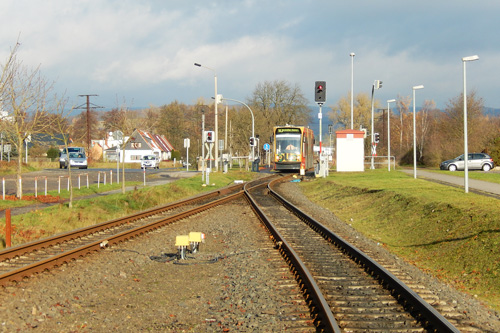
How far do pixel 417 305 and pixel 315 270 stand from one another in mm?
2794

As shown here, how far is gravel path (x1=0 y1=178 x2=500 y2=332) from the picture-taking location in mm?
6680

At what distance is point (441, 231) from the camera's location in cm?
1316

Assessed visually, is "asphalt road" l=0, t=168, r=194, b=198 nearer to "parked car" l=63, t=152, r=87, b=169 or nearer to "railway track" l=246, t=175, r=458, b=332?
"parked car" l=63, t=152, r=87, b=169

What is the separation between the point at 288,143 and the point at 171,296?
34665mm

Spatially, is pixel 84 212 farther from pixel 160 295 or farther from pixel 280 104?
pixel 280 104

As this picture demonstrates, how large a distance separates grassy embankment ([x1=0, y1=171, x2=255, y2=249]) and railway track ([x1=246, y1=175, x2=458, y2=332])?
6.33 metres

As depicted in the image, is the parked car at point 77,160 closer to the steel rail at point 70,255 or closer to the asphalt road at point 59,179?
the asphalt road at point 59,179

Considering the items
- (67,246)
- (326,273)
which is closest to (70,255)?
(67,246)

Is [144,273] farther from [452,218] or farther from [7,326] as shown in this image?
[452,218]

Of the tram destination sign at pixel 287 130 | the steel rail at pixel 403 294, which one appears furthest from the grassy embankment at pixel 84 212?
the tram destination sign at pixel 287 130

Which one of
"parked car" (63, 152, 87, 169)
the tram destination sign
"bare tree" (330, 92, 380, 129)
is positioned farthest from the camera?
"bare tree" (330, 92, 380, 129)

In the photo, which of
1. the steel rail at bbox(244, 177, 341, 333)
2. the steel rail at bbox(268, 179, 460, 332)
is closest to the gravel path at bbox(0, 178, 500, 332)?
the steel rail at bbox(244, 177, 341, 333)

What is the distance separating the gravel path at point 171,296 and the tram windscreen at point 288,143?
29950mm

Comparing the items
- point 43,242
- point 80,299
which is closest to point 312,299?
point 80,299
